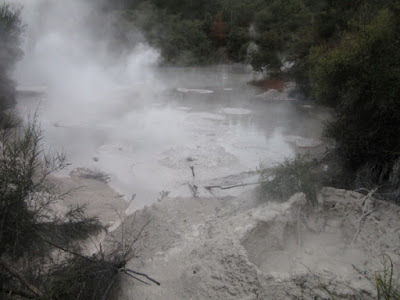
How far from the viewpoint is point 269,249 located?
16.3 ft

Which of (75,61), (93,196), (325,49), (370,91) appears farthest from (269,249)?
(75,61)

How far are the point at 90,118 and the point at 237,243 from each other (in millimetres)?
10416

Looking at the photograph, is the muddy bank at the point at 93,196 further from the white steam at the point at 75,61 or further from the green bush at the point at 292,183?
the white steam at the point at 75,61

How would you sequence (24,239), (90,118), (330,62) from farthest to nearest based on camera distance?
(90,118)
(330,62)
(24,239)

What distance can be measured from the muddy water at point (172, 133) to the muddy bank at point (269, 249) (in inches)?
75.0

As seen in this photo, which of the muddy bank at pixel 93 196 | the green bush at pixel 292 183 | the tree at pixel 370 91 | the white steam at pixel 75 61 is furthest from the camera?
the white steam at pixel 75 61

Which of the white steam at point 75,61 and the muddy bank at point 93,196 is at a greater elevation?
the white steam at point 75,61

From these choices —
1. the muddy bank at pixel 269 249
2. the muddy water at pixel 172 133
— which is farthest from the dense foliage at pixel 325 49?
the muddy water at pixel 172 133

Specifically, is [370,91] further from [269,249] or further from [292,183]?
[269,249]

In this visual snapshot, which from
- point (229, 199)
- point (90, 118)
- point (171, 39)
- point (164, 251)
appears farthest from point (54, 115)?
point (171, 39)

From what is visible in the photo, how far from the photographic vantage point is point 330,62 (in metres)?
7.27

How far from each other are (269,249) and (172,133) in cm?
723

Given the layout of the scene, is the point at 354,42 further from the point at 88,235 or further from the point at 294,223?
the point at 88,235

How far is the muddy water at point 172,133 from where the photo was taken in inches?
344
